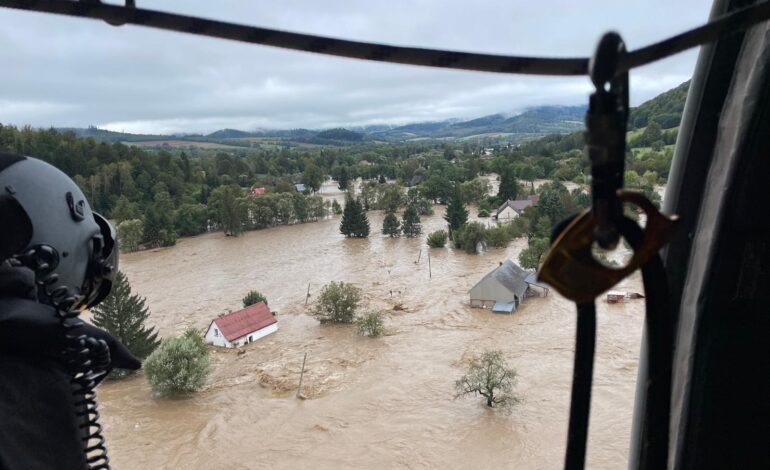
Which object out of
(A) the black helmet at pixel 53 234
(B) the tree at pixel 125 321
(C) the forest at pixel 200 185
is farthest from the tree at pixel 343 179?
(A) the black helmet at pixel 53 234

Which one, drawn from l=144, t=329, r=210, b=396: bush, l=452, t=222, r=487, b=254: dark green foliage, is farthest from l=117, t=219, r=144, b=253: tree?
l=452, t=222, r=487, b=254: dark green foliage

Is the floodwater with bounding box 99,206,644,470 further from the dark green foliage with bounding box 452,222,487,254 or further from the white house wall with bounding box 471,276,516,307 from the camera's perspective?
the dark green foliage with bounding box 452,222,487,254

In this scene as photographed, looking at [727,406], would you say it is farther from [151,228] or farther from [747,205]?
[151,228]

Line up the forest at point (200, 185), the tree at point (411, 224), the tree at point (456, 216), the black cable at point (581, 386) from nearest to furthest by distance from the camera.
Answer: the black cable at point (581, 386)
the tree at point (456, 216)
the tree at point (411, 224)
the forest at point (200, 185)

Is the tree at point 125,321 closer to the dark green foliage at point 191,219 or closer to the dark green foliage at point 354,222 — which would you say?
the dark green foliage at point 354,222

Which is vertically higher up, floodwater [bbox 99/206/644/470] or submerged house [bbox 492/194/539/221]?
submerged house [bbox 492/194/539/221]

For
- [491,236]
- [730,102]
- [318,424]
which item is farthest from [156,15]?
[491,236]
